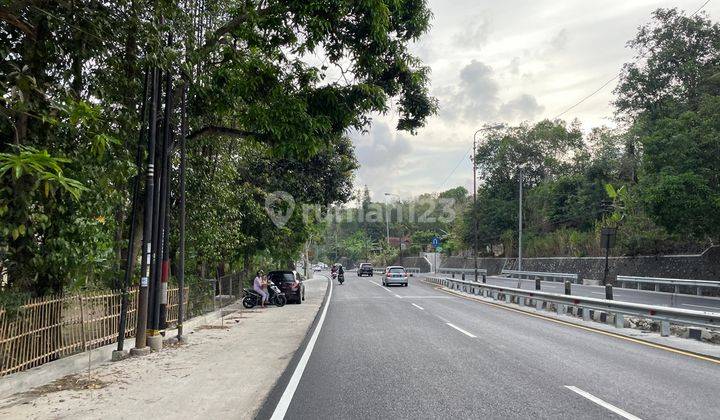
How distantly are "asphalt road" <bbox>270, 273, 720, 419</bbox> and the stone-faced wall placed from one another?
1998cm

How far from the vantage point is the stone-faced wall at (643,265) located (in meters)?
28.8

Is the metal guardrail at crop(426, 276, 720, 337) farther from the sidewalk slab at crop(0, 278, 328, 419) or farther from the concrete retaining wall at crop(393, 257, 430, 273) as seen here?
the concrete retaining wall at crop(393, 257, 430, 273)

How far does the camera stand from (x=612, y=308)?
14.6m

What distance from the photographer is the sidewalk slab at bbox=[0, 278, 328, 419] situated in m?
6.37

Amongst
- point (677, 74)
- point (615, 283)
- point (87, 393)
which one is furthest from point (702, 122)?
point (87, 393)

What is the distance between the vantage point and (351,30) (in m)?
11.1

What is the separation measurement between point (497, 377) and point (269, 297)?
1610cm

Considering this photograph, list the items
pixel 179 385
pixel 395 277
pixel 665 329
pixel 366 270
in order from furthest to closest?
pixel 366 270 < pixel 395 277 < pixel 665 329 < pixel 179 385

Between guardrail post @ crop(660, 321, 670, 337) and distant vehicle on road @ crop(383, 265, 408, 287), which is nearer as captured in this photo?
guardrail post @ crop(660, 321, 670, 337)

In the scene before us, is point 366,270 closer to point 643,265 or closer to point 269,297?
point 643,265

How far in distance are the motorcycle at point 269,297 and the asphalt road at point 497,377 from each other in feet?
29.8

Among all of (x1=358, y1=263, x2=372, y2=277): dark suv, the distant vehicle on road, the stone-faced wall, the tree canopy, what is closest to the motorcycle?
the tree canopy

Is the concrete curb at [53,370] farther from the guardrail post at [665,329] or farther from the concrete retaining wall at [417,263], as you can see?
the concrete retaining wall at [417,263]

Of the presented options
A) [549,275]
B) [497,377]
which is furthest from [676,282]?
[497,377]
